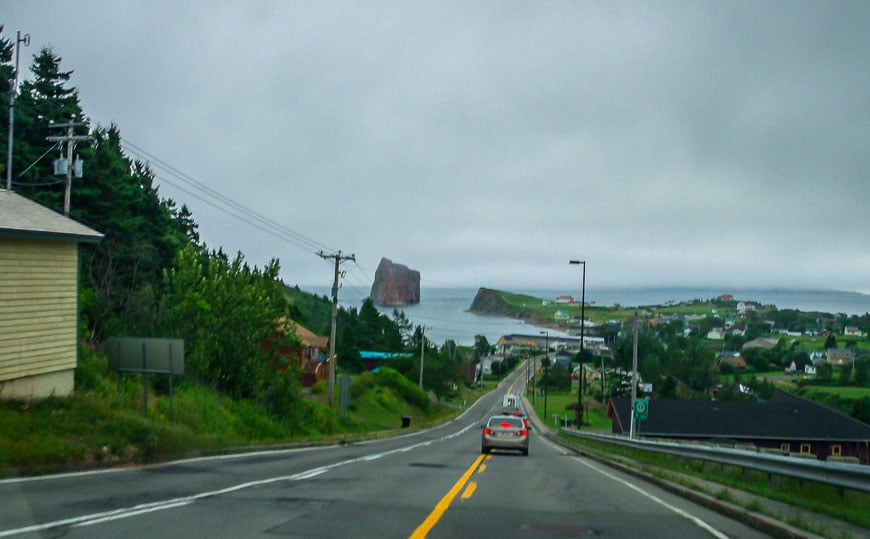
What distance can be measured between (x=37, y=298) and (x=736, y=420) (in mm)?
47020

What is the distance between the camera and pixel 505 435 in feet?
86.0

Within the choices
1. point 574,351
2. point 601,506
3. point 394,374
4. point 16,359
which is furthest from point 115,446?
point 574,351

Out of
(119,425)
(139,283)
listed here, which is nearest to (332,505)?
(119,425)

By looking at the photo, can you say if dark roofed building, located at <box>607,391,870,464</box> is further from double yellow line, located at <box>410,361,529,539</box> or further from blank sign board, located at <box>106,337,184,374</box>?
blank sign board, located at <box>106,337,184,374</box>

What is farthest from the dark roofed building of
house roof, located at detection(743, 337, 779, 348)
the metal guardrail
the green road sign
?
the metal guardrail

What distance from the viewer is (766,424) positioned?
50375 millimetres

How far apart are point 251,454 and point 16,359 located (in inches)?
270

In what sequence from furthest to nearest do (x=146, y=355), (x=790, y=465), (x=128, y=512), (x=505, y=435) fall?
(x=505, y=435) < (x=146, y=355) < (x=790, y=465) < (x=128, y=512)

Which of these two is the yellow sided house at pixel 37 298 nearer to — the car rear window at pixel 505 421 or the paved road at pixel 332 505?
the paved road at pixel 332 505

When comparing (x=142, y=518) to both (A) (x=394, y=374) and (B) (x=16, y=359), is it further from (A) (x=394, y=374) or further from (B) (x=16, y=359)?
(A) (x=394, y=374)

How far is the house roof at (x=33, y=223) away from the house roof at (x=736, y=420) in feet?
122

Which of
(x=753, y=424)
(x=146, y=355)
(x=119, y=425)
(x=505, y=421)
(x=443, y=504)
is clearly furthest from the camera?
(x=753, y=424)

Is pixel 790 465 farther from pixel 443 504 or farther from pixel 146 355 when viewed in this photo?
pixel 146 355

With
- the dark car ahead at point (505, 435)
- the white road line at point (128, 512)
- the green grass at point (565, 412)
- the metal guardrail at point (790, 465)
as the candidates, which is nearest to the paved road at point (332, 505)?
the white road line at point (128, 512)
